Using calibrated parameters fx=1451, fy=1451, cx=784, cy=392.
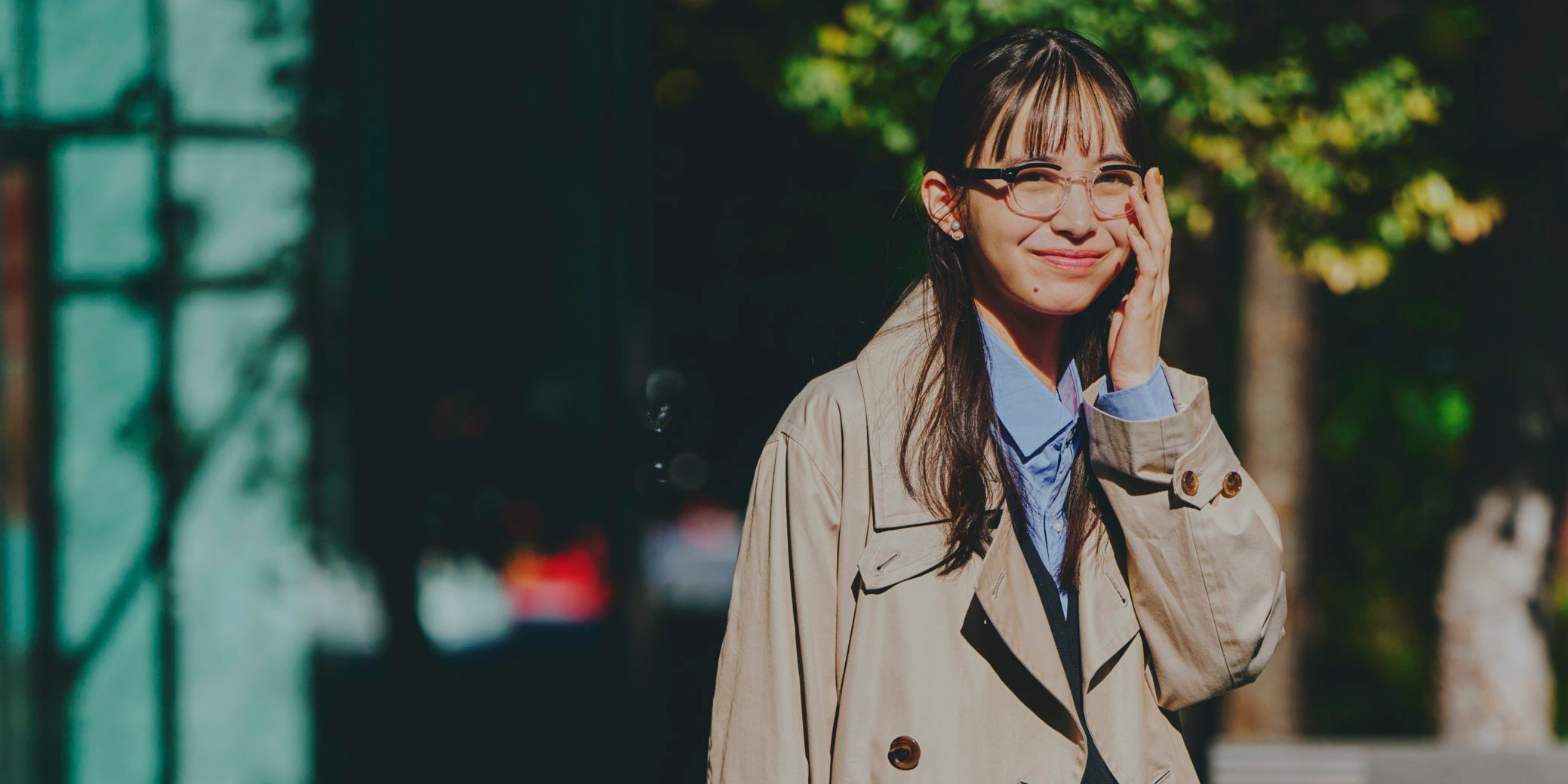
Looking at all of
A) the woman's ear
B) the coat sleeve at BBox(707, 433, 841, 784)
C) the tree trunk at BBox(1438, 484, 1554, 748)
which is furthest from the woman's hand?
the tree trunk at BBox(1438, 484, 1554, 748)

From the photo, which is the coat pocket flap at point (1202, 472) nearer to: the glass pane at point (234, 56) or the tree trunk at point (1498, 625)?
the tree trunk at point (1498, 625)

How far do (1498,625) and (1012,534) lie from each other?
359cm

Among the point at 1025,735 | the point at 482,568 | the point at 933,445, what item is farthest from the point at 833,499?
the point at 482,568

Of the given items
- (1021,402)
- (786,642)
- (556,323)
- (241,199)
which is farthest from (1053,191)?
(556,323)

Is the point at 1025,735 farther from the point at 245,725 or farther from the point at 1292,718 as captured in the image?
the point at 1292,718

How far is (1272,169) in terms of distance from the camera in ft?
14.2

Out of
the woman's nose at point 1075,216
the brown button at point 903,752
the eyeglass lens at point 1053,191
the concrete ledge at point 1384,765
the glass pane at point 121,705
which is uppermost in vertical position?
the eyeglass lens at point 1053,191

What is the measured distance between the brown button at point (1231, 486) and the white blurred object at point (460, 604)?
4756 millimetres

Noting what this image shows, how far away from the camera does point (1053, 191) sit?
2031 mm

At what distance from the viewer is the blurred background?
428cm

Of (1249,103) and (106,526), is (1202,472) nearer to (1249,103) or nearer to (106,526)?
(1249,103)

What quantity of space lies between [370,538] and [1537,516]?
14.1 feet

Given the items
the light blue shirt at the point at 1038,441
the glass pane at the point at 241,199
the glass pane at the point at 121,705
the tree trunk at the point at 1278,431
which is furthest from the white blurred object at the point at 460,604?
the light blue shirt at the point at 1038,441

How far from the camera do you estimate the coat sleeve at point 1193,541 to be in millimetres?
1950
